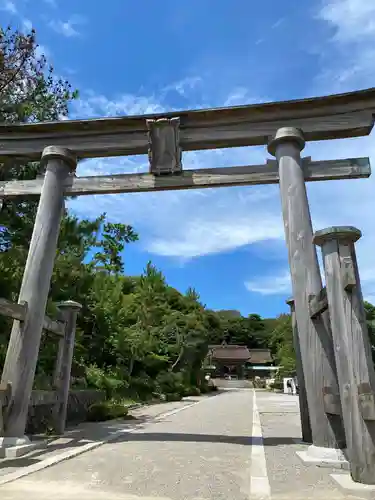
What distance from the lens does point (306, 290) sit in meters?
5.26

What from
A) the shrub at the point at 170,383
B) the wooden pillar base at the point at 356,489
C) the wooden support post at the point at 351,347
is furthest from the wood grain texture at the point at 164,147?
the shrub at the point at 170,383

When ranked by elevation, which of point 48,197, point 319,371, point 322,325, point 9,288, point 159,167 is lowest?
point 319,371

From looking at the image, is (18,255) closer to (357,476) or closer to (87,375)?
(87,375)

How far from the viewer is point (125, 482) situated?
3.73m

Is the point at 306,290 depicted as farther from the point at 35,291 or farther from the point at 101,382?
the point at 101,382

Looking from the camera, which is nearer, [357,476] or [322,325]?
[357,476]

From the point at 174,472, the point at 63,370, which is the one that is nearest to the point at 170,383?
the point at 63,370

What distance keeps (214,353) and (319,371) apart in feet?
158

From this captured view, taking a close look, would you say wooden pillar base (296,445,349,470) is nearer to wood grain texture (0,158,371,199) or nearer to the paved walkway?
the paved walkway

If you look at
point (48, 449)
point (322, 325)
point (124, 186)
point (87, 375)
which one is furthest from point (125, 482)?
point (87, 375)

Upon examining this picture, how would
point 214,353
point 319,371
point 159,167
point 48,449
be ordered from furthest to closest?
point 214,353 → point 159,167 → point 48,449 → point 319,371

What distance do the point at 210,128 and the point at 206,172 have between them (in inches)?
30.7

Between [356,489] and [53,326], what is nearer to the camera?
[356,489]

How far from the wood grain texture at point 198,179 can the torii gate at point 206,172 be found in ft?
0.05
